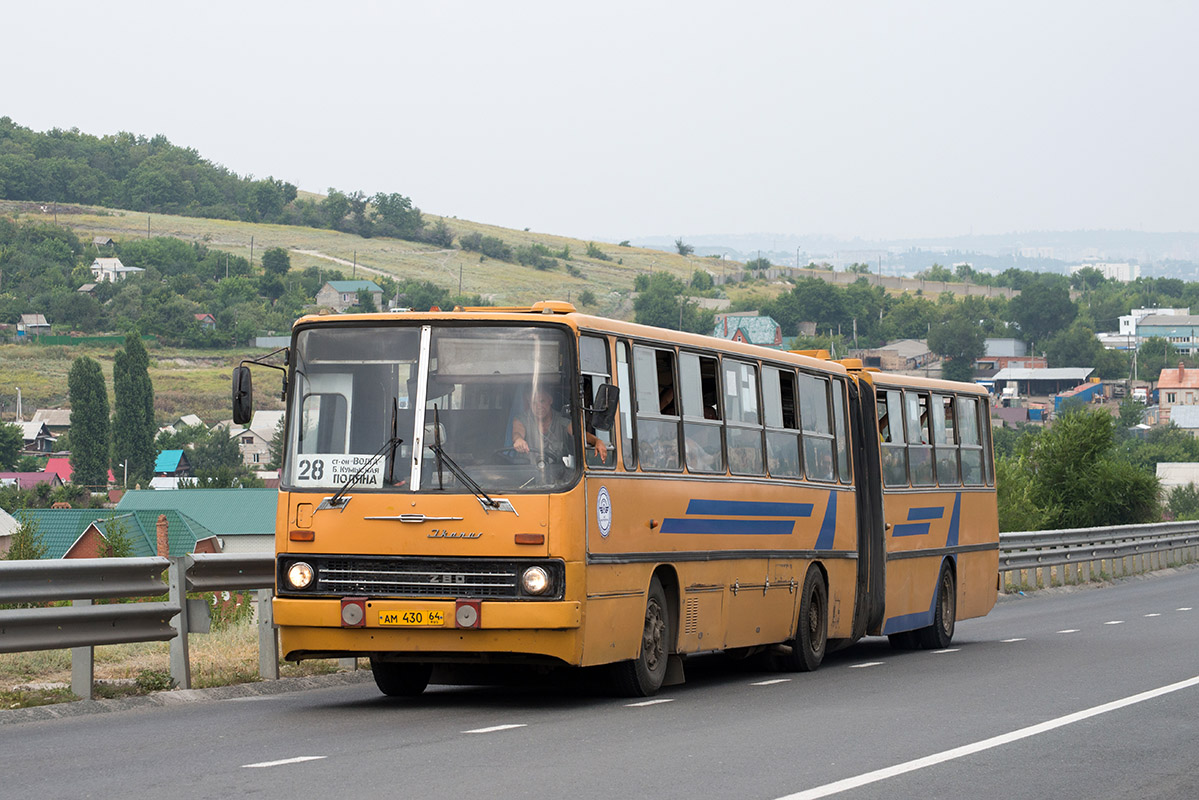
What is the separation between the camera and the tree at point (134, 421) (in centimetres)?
14288

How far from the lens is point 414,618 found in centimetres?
1175

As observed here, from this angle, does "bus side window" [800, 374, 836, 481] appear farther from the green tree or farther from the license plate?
the green tree

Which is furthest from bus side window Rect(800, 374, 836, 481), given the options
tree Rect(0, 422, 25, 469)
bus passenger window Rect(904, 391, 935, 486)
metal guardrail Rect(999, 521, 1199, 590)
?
tree Rect(0, 422, 25, 469)

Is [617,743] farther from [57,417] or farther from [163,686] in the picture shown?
[57,417]

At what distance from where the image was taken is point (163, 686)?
12.8 meters

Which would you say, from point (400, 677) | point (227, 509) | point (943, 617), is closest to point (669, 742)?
point (400, 677)

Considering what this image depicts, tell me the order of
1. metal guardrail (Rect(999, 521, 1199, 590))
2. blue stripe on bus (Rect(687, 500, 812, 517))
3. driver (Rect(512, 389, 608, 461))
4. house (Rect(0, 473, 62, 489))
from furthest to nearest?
house (Rect(0, 473, 62, 489))
metal guardrail (Rect(999, 521, 1199, 590))
blue stripe on bus (Rect(687, 500, 812, 517))
driver (Rect(512, 389, 608, 461))

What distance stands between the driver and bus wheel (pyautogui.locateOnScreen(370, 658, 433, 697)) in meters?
2.03

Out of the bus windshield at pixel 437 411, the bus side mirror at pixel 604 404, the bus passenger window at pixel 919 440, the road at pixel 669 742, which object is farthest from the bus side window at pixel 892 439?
the bus windshield at pixel 437 411

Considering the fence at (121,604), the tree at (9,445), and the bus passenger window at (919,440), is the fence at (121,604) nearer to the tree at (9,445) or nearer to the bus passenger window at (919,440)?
the bus passenger window at (919,440)

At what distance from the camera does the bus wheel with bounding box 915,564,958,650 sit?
806 inches

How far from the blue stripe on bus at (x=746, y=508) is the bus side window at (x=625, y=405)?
1114 mm

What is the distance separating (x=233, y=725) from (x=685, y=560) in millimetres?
3999

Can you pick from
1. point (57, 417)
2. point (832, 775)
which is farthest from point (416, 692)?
point (57, 417)
